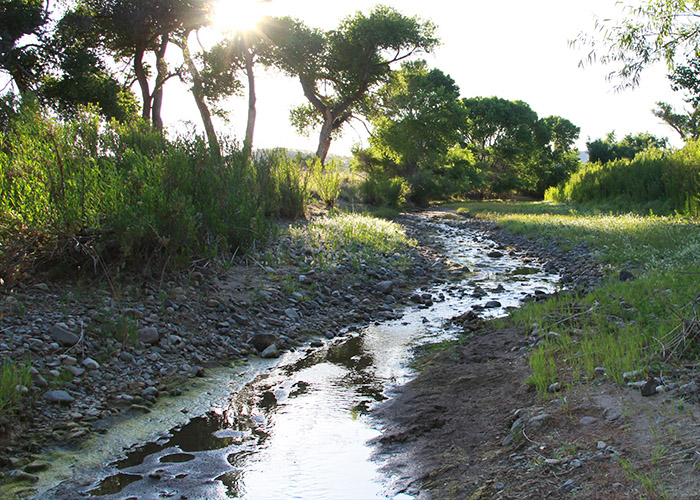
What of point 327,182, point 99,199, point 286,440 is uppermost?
point 327,182

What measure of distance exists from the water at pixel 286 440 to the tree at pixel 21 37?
1903cm

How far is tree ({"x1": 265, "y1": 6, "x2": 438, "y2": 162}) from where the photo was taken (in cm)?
2895

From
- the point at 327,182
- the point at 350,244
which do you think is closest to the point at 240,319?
the point at 350,244

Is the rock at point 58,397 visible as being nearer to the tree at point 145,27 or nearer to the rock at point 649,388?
the rock at point 649,388

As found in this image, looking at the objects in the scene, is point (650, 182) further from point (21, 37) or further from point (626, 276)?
point (21, 37)

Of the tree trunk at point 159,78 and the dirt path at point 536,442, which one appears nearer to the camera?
the dirt path at point 536,442

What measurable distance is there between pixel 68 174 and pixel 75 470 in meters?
3.84

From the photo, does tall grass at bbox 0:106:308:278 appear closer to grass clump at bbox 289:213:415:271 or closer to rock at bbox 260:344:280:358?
rock at bbox 260:344:280:358

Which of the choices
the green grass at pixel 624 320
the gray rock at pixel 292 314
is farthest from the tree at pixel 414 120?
the gray rock at pixel 292 314

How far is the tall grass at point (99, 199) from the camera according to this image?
5527 mm

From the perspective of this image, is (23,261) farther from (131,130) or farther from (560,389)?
(560,389)

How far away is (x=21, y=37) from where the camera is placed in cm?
2062

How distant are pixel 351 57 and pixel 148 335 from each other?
28178mm

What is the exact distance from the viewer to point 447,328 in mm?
6824
